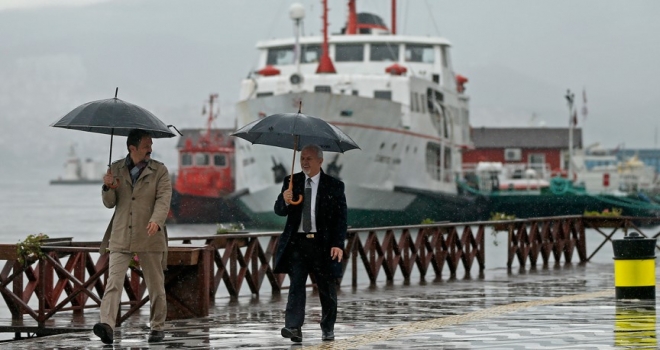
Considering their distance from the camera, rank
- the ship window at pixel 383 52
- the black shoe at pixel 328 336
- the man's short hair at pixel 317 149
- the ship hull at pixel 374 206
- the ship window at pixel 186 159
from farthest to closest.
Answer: the ship window at pixel 186 159
the ship window at pixel 383 52
the ship hull at pixel 374 206
the black shoe at pixel 328 336
the man's short hair at pixel 317 149

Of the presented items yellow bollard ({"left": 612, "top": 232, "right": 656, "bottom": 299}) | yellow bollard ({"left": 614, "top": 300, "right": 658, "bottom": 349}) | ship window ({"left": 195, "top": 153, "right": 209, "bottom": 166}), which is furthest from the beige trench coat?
ship window ({"left": 195, "top": 153, "right": 209, "bottom": 166})

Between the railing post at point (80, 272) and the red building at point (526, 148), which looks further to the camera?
the red building at point (526, 148)

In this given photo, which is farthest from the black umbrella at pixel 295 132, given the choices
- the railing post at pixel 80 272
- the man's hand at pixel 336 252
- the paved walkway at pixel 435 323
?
the railing post at pixel 80 272

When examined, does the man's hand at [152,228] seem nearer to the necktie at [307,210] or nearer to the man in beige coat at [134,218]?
the man in beige coat at [134,218]

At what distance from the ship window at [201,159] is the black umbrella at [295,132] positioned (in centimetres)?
6986

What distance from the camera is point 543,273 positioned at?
848 inches

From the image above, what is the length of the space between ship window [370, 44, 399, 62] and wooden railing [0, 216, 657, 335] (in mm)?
30329

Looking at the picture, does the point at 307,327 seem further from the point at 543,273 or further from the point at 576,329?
the point at 543,273

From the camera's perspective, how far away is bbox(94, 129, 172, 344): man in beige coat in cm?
1062

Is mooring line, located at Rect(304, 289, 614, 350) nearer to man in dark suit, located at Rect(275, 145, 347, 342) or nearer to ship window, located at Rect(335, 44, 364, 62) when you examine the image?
man in dark suit, located at Rect(275, 145, 347, 342)

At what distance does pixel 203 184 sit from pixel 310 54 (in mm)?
21595

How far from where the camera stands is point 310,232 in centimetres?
1079

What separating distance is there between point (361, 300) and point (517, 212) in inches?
2419

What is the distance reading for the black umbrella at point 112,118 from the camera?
10.6 m
